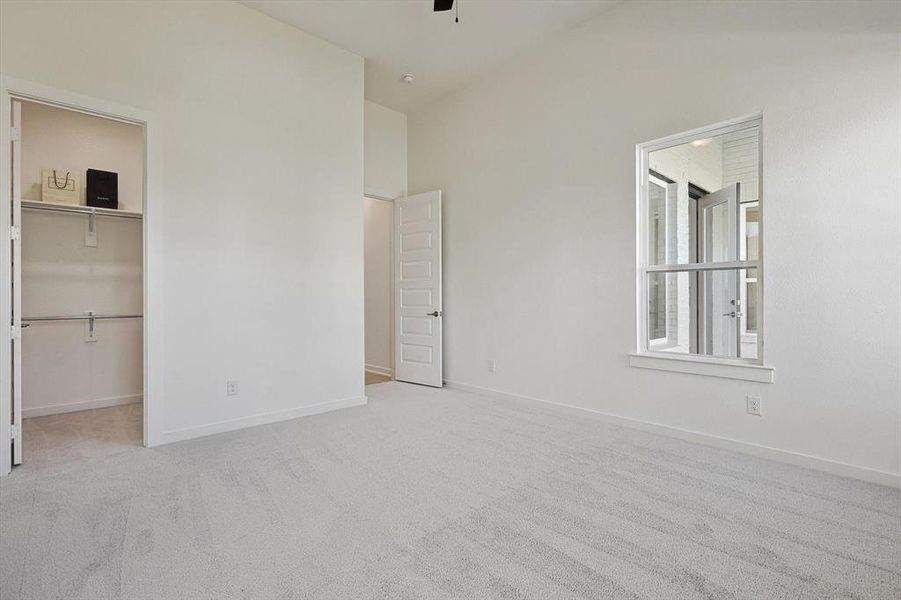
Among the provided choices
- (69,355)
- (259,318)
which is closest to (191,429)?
(259,318)

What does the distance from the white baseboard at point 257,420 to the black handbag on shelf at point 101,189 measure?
237 centimetres

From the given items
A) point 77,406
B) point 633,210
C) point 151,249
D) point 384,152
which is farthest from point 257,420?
point 633,210

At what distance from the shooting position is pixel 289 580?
1.70 meters

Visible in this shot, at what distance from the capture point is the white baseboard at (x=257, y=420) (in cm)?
338

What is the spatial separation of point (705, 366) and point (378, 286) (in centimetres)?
431

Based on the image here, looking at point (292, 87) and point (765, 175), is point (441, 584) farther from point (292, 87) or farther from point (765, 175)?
point (292, 87)

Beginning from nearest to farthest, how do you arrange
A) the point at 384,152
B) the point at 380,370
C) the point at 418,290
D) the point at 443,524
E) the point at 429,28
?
the point at 443,524, the point at 429,28, the point at 418,290, the point at 384,152, the point at 380,370

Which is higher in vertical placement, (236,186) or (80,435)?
(236,186)

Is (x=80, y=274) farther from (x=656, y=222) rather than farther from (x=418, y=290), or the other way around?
(x=656, y=222)

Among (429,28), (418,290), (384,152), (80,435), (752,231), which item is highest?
(429,28)

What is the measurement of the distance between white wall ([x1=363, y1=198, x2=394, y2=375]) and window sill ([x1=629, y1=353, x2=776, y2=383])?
11.1 ft

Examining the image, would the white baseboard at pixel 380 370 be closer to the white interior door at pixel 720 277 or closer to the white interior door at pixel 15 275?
the white interior door at pixel 15 275

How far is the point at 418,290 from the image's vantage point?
5473 mm

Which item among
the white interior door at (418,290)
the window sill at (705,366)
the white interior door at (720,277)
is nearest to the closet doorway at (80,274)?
the white interior door at (418,290)
